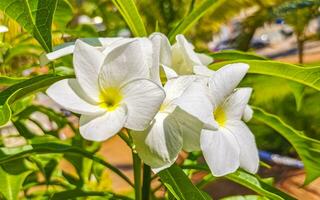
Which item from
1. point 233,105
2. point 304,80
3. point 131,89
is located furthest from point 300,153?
point 131,89

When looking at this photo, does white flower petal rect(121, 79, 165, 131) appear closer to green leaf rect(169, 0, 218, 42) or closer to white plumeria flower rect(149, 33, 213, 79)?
white plumeria flower rect(149, 33, 213, 79)

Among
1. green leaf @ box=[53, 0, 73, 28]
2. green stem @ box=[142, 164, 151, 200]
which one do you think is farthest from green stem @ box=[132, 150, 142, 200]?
green leaf @ box=[53, 0, 73, 28]

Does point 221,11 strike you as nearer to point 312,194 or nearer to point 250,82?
point 312,194

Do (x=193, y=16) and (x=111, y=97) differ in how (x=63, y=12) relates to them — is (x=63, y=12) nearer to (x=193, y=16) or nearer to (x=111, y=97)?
(x=193, y=16)

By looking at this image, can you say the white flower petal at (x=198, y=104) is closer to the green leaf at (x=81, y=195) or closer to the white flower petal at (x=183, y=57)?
the white flower petal at (x=183, y=57)

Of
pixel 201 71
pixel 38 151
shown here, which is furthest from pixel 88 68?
pixel 38 151
